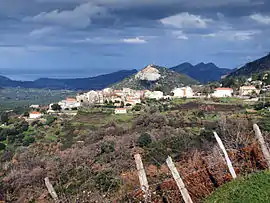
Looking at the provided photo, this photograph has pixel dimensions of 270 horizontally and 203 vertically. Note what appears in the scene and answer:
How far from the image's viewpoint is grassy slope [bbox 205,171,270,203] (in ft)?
15.0

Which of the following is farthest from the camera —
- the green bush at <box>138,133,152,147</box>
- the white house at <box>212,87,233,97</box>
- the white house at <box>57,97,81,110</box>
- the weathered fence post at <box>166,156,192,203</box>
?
the white house at <box>57,97,81,110</box>

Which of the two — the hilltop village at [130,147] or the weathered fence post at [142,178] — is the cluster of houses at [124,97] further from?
the weathered fence post at [142,178]

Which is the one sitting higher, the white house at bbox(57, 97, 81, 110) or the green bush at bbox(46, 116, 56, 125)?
the white house at bbox(57, 97, 81, 110)

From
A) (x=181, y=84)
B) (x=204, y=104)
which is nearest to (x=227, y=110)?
(x=204, y=104)

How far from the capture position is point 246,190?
189 inches

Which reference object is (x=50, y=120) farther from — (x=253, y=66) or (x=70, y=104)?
(x=253, y=66)

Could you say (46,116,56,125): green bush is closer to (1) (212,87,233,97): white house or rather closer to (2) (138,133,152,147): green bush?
(2) (138,133,152,147): green bush

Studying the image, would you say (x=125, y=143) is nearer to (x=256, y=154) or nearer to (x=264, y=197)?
(x=256, y=154)

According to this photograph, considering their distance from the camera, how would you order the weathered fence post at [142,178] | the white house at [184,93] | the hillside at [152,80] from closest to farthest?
the weathered fence post at [142,178]
the white house at [184,93]
the hillside at [152,80]

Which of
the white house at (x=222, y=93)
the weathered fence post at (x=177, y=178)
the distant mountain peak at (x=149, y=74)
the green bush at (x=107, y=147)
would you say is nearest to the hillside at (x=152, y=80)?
the distant mountain peak at (x=149, y=74)

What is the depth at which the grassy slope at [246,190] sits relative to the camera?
180 inches

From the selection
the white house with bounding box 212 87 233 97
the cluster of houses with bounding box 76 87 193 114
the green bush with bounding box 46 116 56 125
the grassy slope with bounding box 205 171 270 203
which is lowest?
the green bush with bounding box 46 116 56 125

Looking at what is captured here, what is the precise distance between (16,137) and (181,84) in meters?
65.3

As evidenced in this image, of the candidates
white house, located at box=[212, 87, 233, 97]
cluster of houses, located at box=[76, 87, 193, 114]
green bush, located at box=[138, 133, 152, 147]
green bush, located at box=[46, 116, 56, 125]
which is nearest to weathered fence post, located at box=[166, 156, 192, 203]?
green bush, located at box=[138, 133, 152, 147]
